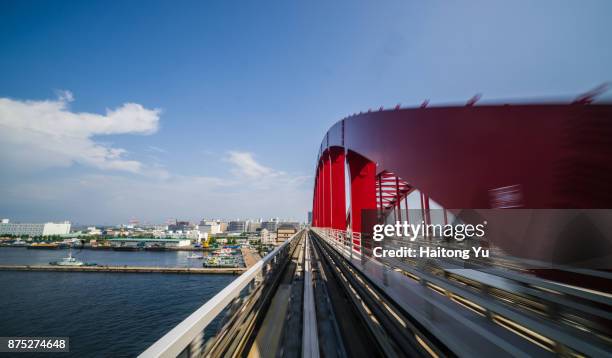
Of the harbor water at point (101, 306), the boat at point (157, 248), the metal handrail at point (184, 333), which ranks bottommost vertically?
the boat at point (157, 248)

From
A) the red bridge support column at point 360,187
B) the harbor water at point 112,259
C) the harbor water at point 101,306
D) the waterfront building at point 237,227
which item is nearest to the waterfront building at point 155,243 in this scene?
the harbor water at point 112,259

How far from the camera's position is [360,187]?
37.2 feet

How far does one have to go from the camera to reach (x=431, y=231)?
7586 mm

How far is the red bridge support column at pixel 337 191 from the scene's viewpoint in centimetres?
1661

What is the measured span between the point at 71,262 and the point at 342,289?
64081 millimetres

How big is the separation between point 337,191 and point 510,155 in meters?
15.7

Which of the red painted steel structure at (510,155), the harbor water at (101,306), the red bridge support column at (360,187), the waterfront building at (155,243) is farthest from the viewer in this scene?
the waterfront building at (155,243)

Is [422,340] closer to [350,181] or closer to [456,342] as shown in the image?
[456,342]

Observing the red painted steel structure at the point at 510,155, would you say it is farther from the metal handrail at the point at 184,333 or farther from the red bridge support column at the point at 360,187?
the red bridge support column at the point at 360,187

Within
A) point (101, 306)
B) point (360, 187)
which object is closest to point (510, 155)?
point (360, 187)

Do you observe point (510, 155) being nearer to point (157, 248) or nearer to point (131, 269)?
point (131, 269)

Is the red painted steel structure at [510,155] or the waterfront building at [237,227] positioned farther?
the waterfront building at [237,227]

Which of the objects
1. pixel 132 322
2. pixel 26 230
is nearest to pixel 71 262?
pixel 132 322

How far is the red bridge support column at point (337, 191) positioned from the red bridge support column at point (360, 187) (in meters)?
4.75
